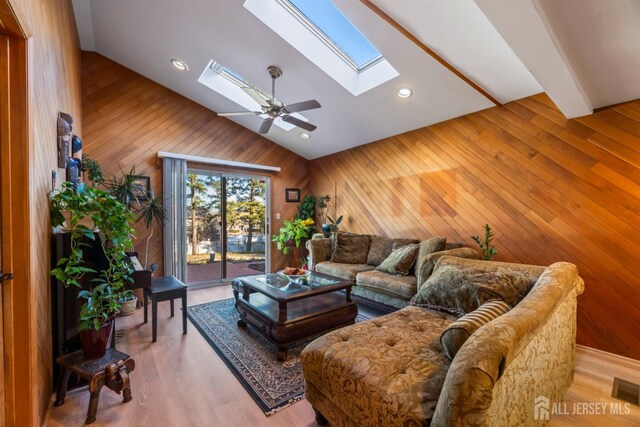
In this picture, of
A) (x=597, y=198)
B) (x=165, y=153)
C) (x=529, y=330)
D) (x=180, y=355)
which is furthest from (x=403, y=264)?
(x=165, y=153)

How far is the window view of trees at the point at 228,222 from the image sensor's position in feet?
15.4

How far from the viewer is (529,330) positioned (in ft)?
3.61

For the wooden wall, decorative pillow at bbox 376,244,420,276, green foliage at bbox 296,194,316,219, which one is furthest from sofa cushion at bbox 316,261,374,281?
the wooden wall

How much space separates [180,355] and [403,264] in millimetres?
2594

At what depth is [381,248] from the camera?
411cm

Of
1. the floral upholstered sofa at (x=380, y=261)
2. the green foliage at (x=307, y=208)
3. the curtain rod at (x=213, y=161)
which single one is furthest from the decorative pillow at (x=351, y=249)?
the curtain rod at (x=213, y=161)

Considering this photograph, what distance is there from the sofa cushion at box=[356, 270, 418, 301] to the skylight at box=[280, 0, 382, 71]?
2593mm

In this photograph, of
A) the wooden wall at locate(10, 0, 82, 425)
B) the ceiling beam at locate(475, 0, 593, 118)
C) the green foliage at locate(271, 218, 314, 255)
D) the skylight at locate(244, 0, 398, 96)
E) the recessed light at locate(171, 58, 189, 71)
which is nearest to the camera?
the wooden wall at locate(10, 0, 82, 425)

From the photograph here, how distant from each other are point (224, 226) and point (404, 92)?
3.67 m

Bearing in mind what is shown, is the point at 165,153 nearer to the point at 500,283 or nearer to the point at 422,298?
the point at 422,298

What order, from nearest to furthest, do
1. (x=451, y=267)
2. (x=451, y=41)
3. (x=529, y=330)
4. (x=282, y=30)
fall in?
(x=529, y=330), (x=451, y=267), (x=451, y=41), (x=282, y=30)

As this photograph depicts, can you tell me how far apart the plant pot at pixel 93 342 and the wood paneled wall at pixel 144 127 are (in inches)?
99.9

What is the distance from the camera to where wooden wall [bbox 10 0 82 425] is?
141 centimetres

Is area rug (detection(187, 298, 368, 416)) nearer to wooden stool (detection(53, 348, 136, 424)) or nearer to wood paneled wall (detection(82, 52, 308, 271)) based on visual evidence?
wooden stool (detection(53, 348, 136, 424))
